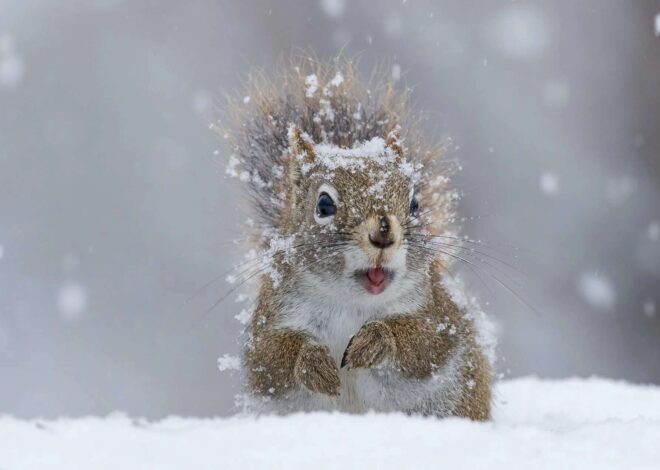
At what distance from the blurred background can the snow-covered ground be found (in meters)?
3.20

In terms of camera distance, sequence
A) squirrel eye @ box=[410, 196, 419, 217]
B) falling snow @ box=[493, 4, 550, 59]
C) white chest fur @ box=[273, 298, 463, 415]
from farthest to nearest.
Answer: falling snow @ box=[493, 4, 550, 59], squirrel eye @ box=[410, 196, 419, 217], white chest fur @ box=[273, 298, 463, 415]

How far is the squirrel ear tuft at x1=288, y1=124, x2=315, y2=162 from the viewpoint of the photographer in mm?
2037

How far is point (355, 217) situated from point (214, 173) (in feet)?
10.6

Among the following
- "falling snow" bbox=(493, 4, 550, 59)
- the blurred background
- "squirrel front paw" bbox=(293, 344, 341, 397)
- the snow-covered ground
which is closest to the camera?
the snow-covered ground

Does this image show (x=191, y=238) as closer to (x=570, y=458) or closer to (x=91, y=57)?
(x=91, y=57)

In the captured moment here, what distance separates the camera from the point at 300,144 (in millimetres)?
2053

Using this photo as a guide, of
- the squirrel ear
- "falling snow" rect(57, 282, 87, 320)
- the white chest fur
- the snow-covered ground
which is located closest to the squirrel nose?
the white chest fur

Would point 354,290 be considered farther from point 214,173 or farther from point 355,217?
point 214,173

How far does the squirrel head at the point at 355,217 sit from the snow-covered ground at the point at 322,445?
17.2 inches

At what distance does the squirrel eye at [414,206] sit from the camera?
1.96m

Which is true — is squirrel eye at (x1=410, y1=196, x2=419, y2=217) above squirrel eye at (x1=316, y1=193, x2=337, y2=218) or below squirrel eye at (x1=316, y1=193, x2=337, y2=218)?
above

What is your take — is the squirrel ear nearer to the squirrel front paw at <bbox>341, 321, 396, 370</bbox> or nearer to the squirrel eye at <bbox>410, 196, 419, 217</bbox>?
the squirrel eye at <bbox>410, 196, 419, 217</bbox>

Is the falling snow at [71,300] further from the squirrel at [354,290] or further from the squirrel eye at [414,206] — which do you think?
the squirrel eye at [414,206]

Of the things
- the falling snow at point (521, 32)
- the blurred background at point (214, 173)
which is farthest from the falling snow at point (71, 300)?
the falling snow at point (521, 32)
